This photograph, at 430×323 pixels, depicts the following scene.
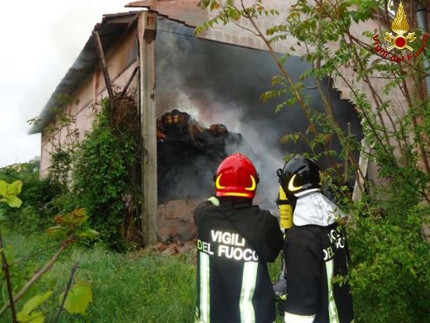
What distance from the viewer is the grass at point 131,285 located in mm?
3928

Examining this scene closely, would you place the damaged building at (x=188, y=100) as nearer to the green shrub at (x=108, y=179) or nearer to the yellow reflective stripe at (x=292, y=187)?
the green shrub at (x=108, y=179)

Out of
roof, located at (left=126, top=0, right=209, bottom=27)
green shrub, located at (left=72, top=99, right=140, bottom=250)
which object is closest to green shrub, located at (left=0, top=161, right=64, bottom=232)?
A: green shrub, located at (left=72, top=99, right=140, bottom=250)

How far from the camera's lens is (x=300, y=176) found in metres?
2.32

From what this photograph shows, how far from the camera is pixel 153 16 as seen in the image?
7977mm

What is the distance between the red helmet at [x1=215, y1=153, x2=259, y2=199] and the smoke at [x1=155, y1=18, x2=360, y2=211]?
5.80 m

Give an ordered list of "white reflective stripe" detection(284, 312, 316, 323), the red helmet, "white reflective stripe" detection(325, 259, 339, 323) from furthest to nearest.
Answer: the red helmet → "white reflective stripe" detection(325, 259, 339, 323) → "white reflective stripe" detection(284, 312, 316, 323)

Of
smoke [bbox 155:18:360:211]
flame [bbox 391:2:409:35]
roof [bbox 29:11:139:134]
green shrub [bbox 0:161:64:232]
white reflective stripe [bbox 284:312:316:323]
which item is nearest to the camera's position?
white reflective stripe [bbox 284:312:316:323]

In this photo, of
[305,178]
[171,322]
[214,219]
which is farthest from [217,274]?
[171,322]

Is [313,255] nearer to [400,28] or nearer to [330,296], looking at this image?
[330,296]

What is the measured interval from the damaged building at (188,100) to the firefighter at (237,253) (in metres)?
5.32

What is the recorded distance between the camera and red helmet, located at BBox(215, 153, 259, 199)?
2.34 m

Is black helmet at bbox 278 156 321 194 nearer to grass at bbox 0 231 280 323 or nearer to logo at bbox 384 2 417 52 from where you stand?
logo at bbox 384 2 417 52

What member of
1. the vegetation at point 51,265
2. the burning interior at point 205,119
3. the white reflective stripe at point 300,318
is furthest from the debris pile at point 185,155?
the vegetation at point 51,265

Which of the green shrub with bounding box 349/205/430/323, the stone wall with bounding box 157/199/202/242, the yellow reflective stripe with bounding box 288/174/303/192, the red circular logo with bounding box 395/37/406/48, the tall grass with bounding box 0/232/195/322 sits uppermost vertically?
the red circular logo with bounding box 395/37/406/48
